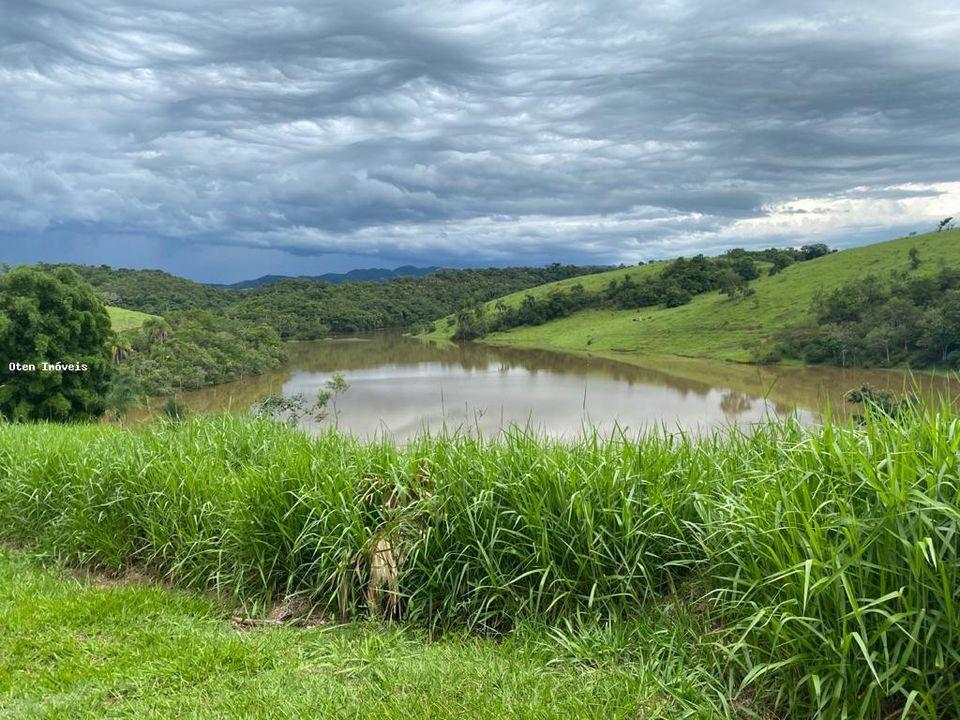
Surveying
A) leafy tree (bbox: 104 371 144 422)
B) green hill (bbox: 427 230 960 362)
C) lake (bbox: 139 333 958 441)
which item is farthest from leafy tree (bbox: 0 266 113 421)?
green hill (bbox: 427 230 960 362)

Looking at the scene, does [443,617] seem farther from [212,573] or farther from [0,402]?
[0,402]

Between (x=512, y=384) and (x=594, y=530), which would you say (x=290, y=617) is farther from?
(x=512, y=384)

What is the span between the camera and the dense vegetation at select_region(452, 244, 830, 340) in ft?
315

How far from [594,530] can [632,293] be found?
99112 mm

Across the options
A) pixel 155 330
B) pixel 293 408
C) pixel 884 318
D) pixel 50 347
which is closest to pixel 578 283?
pixel 884 318

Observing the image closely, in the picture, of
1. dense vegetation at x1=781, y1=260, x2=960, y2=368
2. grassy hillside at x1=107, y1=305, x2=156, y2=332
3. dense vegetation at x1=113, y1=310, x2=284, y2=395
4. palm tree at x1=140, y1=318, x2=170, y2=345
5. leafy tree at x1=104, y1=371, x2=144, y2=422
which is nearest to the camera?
leafy tree at x1=104, y1=371, x2=144, y2=422

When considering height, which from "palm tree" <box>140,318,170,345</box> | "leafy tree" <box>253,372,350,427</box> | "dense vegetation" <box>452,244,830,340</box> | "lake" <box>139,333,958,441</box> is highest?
"dense vegetation" <box>452,244,830,340</box>

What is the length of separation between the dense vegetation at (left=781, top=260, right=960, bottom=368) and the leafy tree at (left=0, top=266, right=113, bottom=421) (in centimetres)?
3758

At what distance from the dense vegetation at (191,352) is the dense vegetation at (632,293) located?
3939 cm

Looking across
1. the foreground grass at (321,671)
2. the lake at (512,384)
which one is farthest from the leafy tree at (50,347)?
the foreground grass at (321,671)

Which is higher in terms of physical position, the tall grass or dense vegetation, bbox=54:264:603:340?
dense vegetation, bbox=54:264:603:340

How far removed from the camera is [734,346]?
69.6m

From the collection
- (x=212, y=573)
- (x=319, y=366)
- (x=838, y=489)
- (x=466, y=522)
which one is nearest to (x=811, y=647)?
(x=838, y=489)

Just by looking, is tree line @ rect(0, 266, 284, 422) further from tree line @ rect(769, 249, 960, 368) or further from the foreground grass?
tree line @ rect(769, 249, 960, 368)
